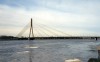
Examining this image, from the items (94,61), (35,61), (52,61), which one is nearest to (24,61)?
(35,61)

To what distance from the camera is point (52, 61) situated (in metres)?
33.2

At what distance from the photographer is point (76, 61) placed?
12320 millimetres

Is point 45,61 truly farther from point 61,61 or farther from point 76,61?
point 76,61

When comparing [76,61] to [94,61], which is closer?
[76,61]

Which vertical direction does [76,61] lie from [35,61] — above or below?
above

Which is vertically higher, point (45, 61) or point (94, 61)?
point (94, 61)

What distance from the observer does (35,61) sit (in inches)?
1328

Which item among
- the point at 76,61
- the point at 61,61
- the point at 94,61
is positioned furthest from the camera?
the point at 61,61

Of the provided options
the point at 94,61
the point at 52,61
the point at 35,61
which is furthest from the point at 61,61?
the point at 94,61

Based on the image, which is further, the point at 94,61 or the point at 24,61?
the point at 24,61

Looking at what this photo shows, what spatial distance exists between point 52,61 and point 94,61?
19.6 m

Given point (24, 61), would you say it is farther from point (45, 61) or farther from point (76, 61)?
point (76, 61)

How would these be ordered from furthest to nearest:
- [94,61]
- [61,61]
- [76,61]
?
[61,61]
[94,61]
[76,61]

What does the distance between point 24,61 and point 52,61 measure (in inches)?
161
